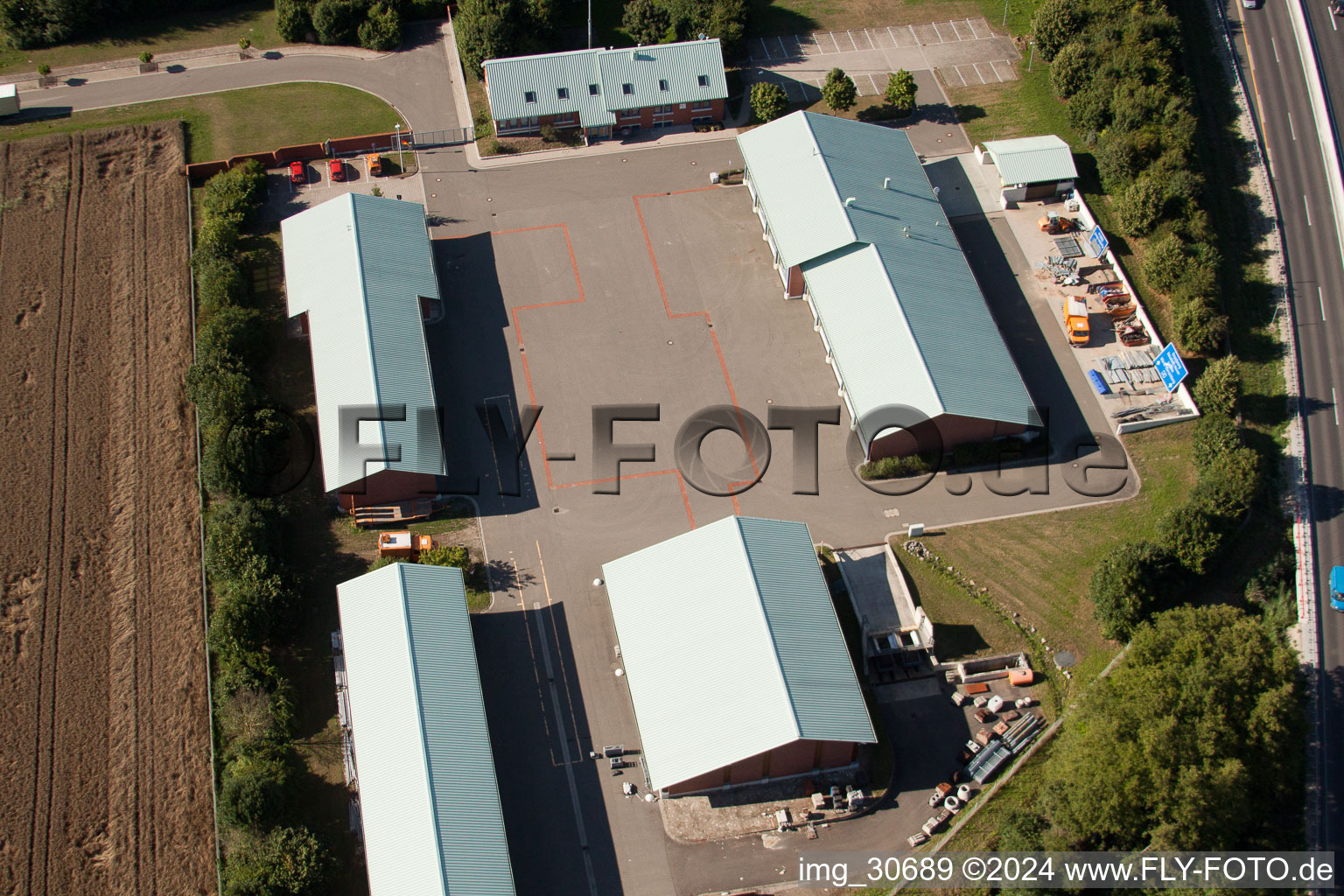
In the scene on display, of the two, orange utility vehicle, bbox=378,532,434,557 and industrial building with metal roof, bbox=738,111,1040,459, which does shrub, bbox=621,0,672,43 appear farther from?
orange utility vehicle, bbox=378,532,434,557

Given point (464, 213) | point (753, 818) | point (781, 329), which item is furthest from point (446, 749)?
point (464, 213)

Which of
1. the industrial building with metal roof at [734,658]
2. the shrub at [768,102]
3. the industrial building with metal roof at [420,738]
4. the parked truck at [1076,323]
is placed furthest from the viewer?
the shrub at [768,102]

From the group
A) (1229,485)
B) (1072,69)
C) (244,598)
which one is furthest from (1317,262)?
(244,598)

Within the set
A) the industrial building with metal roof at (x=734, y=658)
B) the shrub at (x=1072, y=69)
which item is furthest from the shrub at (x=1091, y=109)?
the industrial building with metal roof at (x=734, y=658)

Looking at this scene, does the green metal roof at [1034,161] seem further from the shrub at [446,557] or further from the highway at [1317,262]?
the shrub at [446,557]

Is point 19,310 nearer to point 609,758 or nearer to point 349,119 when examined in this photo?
point 349,119

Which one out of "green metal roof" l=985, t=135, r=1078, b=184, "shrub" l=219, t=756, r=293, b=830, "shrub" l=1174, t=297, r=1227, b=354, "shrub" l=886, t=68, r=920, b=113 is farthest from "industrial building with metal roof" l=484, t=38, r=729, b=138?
"shrub" l=219, t=756, r=293, b=830
